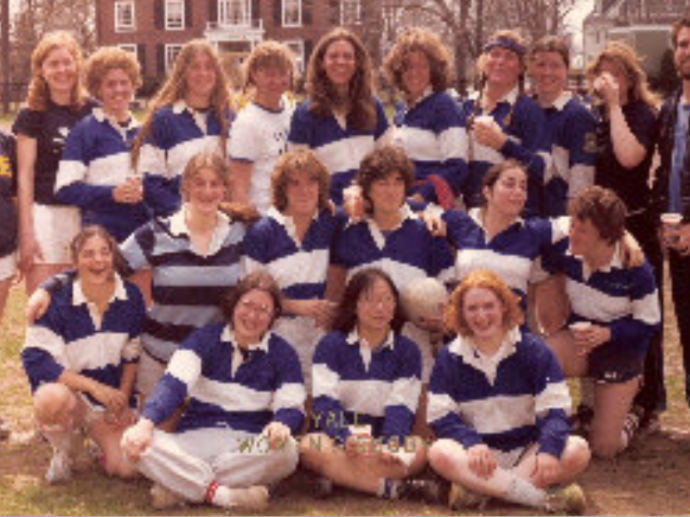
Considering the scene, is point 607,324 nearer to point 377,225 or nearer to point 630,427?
point 630,427

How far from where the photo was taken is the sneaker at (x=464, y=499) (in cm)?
541

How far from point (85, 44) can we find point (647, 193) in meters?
47.6

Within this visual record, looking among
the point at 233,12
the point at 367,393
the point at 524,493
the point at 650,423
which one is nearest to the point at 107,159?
the point at 367,393

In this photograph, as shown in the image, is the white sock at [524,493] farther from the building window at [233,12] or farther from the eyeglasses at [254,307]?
the building window at [233,12]

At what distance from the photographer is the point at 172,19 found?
5572cm

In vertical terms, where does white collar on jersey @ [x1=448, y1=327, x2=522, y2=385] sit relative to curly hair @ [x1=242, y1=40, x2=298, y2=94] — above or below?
below

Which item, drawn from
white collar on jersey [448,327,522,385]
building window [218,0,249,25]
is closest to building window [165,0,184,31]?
building window [218,0,249,25]

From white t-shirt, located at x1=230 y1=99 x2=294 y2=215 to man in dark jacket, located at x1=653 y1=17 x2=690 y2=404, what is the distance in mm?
2308

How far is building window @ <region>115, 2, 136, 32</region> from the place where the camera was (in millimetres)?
56562

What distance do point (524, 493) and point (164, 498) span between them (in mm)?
1763

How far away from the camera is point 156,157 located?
265 inches

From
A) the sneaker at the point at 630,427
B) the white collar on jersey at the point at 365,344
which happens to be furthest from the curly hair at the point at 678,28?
the white collar on jersey at the point at 365,344

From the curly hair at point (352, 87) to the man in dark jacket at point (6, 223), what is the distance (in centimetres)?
190

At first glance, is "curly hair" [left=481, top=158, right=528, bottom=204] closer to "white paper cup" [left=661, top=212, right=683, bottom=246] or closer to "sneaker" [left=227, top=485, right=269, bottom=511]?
"white paper cup" [left=661, top=212, right=683, bottom=246]
